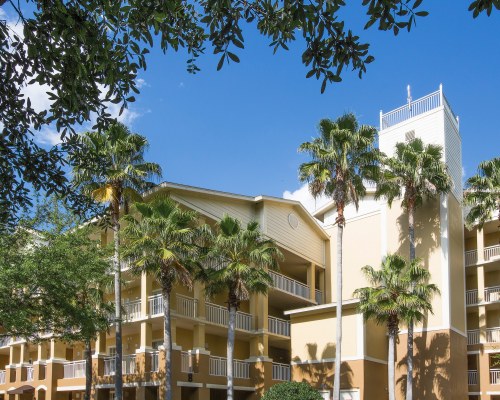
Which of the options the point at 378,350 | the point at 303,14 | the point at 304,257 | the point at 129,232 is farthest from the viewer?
the point at 304,257

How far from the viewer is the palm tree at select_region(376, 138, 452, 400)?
110 feet

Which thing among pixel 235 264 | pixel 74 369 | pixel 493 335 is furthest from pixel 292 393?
pixel 493 335

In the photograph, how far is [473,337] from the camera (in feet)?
124

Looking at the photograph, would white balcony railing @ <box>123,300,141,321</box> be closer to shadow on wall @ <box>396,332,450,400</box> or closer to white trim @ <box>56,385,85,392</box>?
white trim @ <box>56,385,85,392</box>

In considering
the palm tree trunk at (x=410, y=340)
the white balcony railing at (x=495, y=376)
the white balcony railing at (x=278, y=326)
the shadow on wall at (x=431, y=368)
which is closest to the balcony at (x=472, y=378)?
the white balcony railing at (x=495, y=376)

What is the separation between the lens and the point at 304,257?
1566 inches

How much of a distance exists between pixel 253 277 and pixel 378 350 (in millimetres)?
7526

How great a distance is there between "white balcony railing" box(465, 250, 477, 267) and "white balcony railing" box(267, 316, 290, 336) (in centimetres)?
1072

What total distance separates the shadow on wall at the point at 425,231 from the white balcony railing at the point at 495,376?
7085 millimetres

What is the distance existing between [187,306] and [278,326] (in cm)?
702

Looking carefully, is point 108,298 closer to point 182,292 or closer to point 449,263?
point 182,292

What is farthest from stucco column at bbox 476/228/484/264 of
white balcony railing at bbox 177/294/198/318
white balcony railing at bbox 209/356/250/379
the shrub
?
white balcony railing at bbox 177/294/198/318

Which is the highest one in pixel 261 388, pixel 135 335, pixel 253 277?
pixel 253 277

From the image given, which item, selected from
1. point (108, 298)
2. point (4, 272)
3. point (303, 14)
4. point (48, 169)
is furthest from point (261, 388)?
point (303, 14)
